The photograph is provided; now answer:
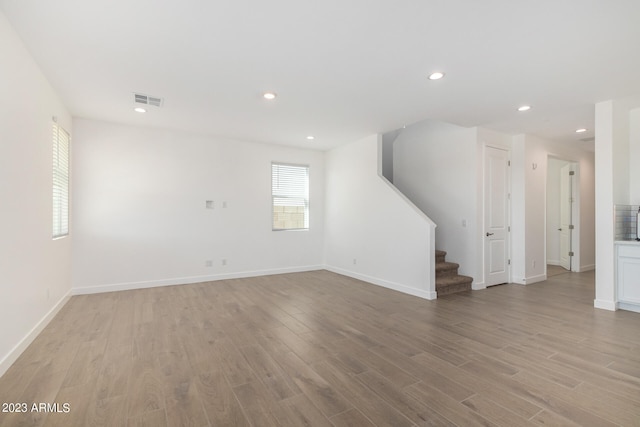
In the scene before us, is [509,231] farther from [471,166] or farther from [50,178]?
[50,178]

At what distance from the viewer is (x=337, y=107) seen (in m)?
4.10

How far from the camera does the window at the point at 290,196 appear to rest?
6441mm

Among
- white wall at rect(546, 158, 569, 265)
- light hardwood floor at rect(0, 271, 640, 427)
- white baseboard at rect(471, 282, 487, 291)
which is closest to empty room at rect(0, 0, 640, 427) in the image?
light hardwood floor at rect(0, 271, 640, 427)

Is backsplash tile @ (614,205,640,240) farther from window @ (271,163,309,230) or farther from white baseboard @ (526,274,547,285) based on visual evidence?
window @ (271,163,309,230)

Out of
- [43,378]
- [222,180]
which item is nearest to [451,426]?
[43,378]

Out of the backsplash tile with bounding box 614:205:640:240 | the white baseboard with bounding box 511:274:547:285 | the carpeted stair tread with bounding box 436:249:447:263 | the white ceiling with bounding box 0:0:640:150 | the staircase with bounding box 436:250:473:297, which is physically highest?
the white ceiling with bounding box 0:0:640:150

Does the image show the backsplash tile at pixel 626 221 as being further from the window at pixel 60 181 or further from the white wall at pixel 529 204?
the window at pixel 60 181

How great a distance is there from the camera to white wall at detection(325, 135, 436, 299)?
15.5ft

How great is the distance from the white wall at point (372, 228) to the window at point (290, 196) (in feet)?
1.75

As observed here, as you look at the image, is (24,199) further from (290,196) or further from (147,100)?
(290,196)

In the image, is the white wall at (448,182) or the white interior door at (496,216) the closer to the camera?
the white wall at (448,182)

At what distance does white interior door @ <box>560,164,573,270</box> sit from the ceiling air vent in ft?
26.8

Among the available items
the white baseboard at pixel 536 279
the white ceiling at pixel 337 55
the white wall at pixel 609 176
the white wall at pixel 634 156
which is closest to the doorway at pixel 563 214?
the white baseboard at pixel 536 279

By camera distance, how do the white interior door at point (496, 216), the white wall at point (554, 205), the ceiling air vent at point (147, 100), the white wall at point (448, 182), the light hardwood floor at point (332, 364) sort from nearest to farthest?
1. the light hardwood floor at point (332, 364)
2. the ceiling air vent at point (147, 100)
3. the white wall at point (448, 182)
4. the white interior door at point (496, 216)
5. the white wall at point (554, 205)
